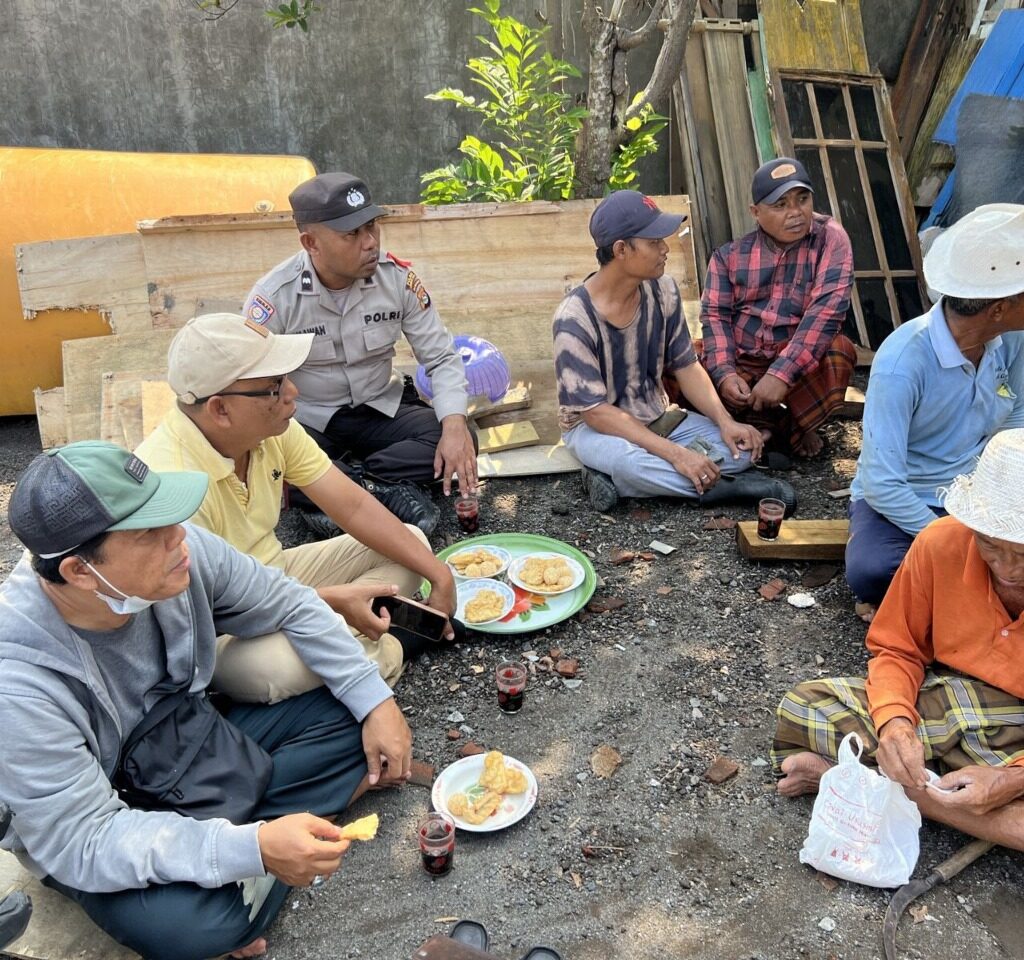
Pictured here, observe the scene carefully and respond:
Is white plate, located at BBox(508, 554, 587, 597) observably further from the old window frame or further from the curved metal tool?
the old window frame

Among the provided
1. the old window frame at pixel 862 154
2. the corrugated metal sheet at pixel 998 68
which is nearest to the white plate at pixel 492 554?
the old window frame at pixel 862 154

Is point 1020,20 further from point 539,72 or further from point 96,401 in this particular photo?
point 96,401

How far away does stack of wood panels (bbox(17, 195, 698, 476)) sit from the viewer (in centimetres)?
550

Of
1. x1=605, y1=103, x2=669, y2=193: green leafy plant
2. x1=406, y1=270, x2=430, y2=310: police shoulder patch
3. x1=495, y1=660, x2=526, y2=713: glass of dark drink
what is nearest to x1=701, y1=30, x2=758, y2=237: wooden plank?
x1=605, y1=103, x2=669, y2=193: green leafy plant

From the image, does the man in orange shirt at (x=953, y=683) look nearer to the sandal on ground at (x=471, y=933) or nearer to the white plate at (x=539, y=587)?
the sandal on ground at (x=471, y=933)

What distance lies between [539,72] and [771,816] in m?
5.66

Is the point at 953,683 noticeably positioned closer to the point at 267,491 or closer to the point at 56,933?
the point at 267,491

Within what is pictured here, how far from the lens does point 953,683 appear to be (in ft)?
9.21

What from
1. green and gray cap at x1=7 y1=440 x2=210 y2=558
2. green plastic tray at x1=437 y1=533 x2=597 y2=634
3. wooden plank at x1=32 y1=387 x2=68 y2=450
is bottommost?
green plastic tray at x1=437 y1=533 x2=597 y2=634

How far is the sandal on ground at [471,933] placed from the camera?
2.43m

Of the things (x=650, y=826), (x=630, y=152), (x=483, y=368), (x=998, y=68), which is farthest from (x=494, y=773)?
(x=998, y=68)

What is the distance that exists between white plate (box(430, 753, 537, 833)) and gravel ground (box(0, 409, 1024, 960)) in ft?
0.24

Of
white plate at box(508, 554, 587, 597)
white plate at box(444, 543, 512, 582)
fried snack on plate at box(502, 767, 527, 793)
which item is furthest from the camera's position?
white plate at box(444, 543, 512, 582)

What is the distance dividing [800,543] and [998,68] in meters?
5.16
